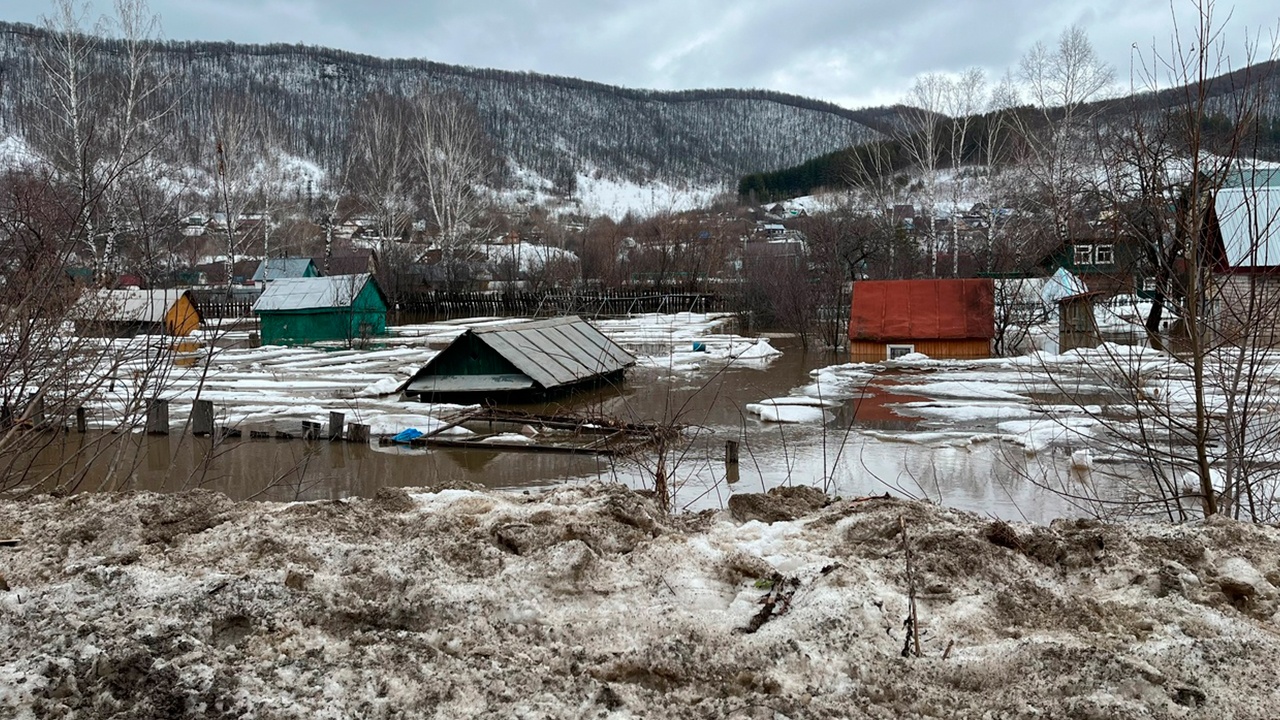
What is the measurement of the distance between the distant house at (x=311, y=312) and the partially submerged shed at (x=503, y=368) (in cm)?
1144

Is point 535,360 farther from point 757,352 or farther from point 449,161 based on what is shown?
point 449,161

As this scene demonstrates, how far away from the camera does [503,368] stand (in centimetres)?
1652

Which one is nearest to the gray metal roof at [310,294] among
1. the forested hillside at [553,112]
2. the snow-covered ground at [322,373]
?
the snow-covered ground at [322,373]

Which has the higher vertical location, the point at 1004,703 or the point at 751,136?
the point at 751,136

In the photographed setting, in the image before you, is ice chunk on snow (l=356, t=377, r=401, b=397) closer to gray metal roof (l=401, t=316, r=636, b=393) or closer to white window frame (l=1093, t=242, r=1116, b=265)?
gray metal roof (l=401, t=316, r=636, b=393)

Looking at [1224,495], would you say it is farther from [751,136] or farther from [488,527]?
[751,136]

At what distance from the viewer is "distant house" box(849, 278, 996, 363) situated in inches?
864

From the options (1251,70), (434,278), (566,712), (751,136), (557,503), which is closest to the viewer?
(566,712)

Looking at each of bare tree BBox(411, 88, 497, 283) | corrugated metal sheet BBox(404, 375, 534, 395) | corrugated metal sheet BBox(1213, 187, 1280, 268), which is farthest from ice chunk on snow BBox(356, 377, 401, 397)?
bare tree BBox(411, 88, 497, 283)

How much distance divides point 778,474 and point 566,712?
8.18 meters

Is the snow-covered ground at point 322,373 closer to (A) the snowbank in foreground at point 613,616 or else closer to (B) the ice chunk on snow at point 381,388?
(B) the ice chunk on snow at point 381,388

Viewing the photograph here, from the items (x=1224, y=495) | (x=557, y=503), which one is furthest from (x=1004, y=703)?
(x=1224, y=495)

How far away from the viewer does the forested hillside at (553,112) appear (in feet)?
409

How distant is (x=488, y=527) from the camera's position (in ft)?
11.4
